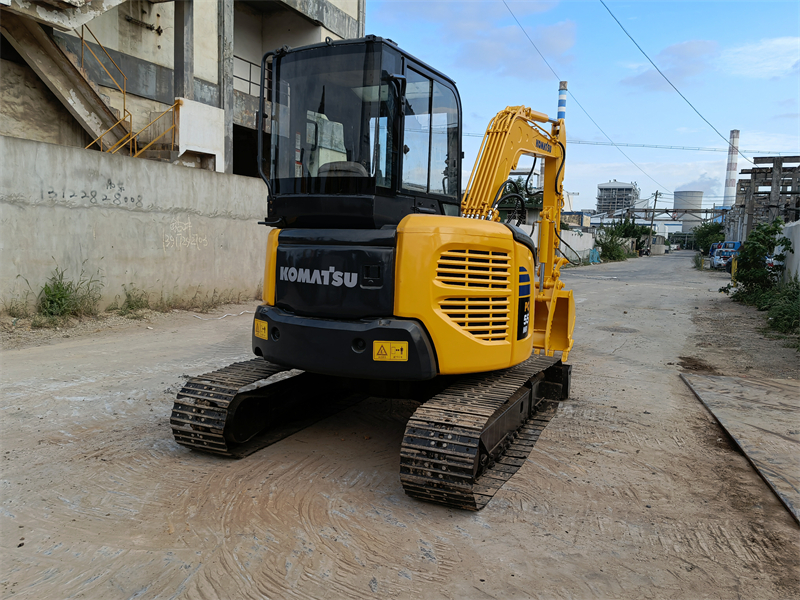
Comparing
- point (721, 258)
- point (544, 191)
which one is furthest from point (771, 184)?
point (544, 191)

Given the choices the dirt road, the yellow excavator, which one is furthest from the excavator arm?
the yellow excavator

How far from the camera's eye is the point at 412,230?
399cm

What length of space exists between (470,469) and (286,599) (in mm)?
1329

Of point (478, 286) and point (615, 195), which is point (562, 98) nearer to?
point (478, 286)

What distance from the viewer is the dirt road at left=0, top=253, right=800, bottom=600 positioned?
118 inches

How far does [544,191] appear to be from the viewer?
718 centimetres

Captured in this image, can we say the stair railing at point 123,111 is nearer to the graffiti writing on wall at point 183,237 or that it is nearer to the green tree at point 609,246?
the graffiti writing on wall at point 183,237

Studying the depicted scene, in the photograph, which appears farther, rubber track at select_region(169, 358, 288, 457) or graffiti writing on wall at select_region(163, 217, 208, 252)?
graffiti writing on wall at select_region(163, 217, 208, 252)

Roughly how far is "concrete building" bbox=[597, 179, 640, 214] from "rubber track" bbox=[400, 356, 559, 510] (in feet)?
411

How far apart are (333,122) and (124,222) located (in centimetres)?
729

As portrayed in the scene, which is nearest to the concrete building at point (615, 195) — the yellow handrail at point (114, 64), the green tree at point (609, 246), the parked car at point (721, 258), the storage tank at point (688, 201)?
the storage tank at point (688, 201)

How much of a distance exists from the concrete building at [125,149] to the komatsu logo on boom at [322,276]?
6.46 meters

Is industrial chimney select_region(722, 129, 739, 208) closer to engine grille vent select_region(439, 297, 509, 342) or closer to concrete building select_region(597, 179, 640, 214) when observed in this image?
concrete building select_region(597, 179, 640, 214)

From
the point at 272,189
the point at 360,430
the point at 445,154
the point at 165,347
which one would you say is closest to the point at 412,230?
the point at 445,154
